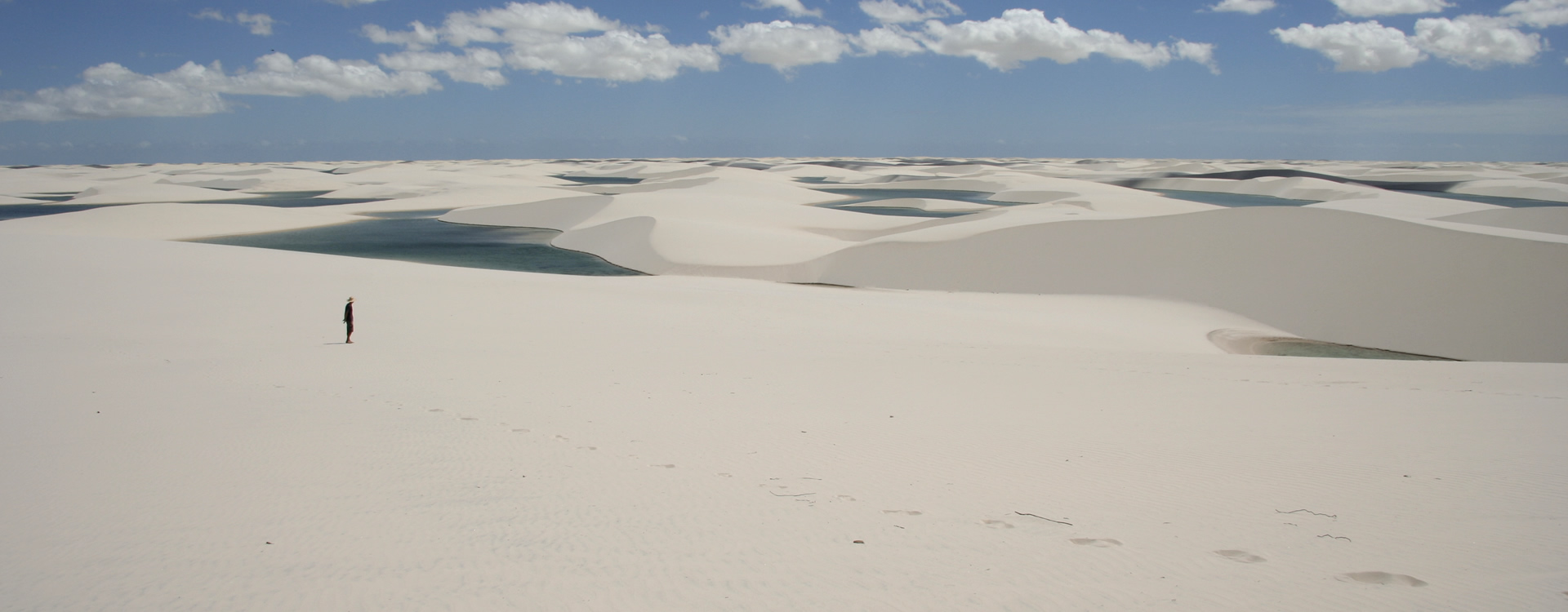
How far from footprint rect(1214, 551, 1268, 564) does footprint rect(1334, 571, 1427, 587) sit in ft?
1.02

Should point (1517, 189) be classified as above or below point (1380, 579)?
above

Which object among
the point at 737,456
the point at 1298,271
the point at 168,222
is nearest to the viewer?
the point at 737,456

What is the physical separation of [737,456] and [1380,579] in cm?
353

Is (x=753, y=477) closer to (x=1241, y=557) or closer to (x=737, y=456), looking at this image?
(x=737, y=456)

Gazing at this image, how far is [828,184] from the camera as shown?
90.1 m

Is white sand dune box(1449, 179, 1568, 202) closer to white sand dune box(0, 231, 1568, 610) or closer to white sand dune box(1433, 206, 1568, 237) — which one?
white sand dune box(1433, 206, 1568, 237)

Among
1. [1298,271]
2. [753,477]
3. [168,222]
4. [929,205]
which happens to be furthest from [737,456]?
[929,205]

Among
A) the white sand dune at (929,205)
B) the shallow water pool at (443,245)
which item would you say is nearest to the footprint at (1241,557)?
the shallow water pool at (443,245)

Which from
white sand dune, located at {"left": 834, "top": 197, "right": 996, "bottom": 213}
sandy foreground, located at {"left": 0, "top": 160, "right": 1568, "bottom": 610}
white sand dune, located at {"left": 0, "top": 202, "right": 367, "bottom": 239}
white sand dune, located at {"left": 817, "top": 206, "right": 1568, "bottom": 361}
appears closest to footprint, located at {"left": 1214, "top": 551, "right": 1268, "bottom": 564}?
sandy foreground, located at {"left": 0, "top": 160, "right": 1568, "bottom": 610}

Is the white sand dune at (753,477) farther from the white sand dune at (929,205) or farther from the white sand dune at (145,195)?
the white sand dune at (145,195)

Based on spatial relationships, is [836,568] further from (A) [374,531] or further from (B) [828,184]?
(B) [828,184]

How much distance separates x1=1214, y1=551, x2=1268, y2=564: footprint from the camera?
3.86 meters

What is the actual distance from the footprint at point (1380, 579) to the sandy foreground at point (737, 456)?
2 cm

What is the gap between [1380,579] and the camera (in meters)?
3.65
